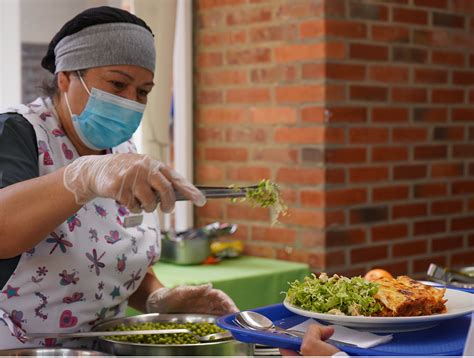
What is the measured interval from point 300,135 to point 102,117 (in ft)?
4.44

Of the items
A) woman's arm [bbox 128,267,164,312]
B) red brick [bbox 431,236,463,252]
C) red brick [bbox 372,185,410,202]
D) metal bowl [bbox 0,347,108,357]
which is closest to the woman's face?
woman's arm [bbox 128,267,164,312]

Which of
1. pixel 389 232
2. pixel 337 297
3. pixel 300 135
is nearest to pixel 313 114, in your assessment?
pixel 300 135

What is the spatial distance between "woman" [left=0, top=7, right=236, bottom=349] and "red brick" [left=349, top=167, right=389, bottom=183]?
1.28 meters

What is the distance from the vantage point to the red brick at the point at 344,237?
10.6ft

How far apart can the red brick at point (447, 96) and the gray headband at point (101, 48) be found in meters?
1.88

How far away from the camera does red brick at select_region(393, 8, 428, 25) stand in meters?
3.45

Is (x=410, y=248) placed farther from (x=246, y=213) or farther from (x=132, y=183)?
(x=132, y=183)

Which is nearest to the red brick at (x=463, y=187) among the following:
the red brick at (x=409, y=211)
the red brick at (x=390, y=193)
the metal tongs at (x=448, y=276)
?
the red brick at (x=409, y=211)

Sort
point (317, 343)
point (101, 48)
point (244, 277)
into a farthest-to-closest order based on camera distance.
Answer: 1. point (244, 277)
2. point (101, 48)
3. point (317, 343)

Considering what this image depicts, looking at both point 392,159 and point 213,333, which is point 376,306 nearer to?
point 213,333

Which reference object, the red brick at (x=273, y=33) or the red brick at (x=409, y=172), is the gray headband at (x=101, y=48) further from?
the red brick at (x=409, y=172)

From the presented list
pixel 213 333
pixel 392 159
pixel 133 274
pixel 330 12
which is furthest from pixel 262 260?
pixel 213 333

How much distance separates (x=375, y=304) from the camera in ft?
4.56

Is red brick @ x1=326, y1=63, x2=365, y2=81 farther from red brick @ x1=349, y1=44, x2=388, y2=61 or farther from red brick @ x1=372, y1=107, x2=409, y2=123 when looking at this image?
red brick @ x1=372, y1=107, x2=409, y2=123
